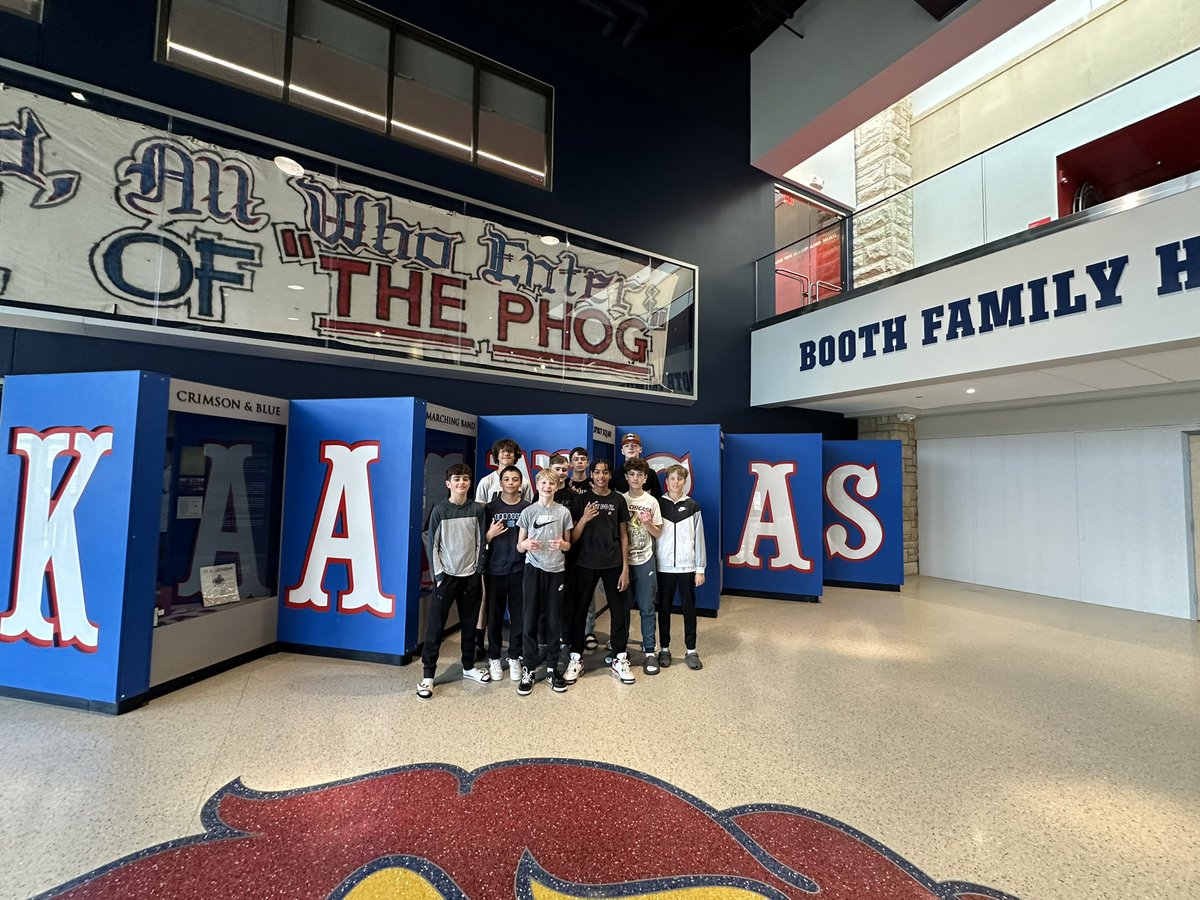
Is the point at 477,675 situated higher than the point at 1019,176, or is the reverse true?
the point at 1019,176

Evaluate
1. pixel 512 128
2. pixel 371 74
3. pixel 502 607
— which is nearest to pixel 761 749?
pixel 502 607

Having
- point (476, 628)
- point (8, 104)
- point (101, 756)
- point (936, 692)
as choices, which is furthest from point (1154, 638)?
point (8, 104)

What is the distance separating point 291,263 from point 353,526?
2632 mm

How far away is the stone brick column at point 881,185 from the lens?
6.20 meters

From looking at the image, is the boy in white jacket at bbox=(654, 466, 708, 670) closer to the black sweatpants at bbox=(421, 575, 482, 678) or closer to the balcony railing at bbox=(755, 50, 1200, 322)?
the black sweatpants at bbox=(421, 575, 482, 678)

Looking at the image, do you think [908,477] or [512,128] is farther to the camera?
[908,477]

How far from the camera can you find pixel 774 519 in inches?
251

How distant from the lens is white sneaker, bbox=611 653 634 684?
3.57 metres

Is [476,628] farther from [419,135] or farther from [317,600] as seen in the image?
[419,135]

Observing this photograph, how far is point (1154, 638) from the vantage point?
5.00 m

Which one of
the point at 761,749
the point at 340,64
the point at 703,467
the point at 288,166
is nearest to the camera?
the point at 761,749

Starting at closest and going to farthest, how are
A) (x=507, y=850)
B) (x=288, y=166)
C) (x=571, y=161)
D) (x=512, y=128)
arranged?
1. (x=507, y=850)
2. (x=288, y=166)
3. (x=512, y=128)
4. (x=571, y=161)

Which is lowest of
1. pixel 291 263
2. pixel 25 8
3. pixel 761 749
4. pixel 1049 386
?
pixel 761 749

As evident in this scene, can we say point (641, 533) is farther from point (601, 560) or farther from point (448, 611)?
point (448, 611)
